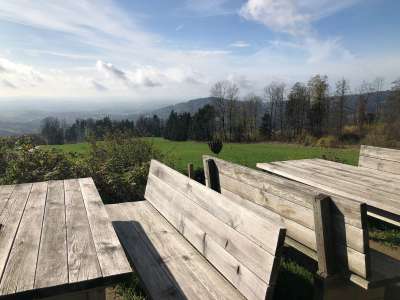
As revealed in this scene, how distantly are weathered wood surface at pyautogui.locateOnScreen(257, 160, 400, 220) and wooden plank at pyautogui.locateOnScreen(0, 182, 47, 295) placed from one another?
3.32 meters

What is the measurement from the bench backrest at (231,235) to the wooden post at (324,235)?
507mm

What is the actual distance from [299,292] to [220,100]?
52341 millimetres

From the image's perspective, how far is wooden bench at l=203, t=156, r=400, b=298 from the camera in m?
2.15

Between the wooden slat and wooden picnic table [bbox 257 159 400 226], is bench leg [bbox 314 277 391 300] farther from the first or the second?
wooden picnic table [bbox 257 159 400 226]

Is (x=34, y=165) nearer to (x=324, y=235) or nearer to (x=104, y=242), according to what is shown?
(x=104, y=242)

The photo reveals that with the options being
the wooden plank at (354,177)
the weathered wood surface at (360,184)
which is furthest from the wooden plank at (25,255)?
the wooden plank at (354,177)

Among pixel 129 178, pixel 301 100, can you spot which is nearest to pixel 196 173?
pixel 129 178

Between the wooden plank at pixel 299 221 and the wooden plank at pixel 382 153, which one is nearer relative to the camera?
the wooden plank at pixel 299 221

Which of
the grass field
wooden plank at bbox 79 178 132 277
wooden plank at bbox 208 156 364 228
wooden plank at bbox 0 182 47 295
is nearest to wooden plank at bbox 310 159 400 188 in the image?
wooden plank at bbox 208 156 364 228

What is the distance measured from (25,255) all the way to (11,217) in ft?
2.87

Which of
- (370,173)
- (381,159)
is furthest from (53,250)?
(381,159)

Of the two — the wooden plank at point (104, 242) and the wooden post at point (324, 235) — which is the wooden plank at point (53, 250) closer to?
the wooden plank at point (104, 242)

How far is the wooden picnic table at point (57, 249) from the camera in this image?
68.1 inches

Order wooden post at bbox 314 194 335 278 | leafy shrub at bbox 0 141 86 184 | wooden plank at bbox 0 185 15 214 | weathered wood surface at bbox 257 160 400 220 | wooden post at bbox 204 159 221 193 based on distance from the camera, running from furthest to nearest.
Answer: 1. leafy shrub at bbox 0 141 86 184
2. wooden post at bbox 204 159 221 193
3. weathered wood surface at bbox 257 160 400 220
4. wooden plank at bbox 0 185 15 214
5. wooden post at bbox 314 194 335 278
